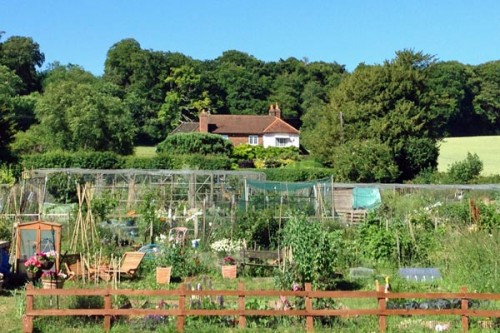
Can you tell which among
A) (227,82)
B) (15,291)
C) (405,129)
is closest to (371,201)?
(405,129)

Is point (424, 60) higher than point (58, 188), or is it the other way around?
point (424, 60)

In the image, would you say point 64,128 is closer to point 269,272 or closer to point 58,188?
point 58,188

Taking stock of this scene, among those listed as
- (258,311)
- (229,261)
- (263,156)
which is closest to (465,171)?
(263,156)

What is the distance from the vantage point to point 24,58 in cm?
7788

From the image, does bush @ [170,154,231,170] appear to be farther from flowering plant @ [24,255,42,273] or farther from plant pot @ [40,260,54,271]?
flowering plant @ [24,255,42,273]

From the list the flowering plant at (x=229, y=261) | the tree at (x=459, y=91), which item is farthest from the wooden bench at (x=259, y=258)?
the tree at (x=459, y=91)

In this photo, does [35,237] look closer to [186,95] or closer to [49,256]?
[49,256]

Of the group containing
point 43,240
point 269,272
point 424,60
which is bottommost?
point 269,272

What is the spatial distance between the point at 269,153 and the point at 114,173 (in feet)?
95.6

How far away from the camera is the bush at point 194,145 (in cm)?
4872

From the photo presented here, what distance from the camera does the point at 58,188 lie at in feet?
85.4

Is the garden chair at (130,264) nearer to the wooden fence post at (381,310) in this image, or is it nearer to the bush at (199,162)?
the wooden fence post at (381,310)

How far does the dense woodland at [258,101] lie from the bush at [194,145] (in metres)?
3.08

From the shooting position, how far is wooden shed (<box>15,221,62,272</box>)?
498 inches
